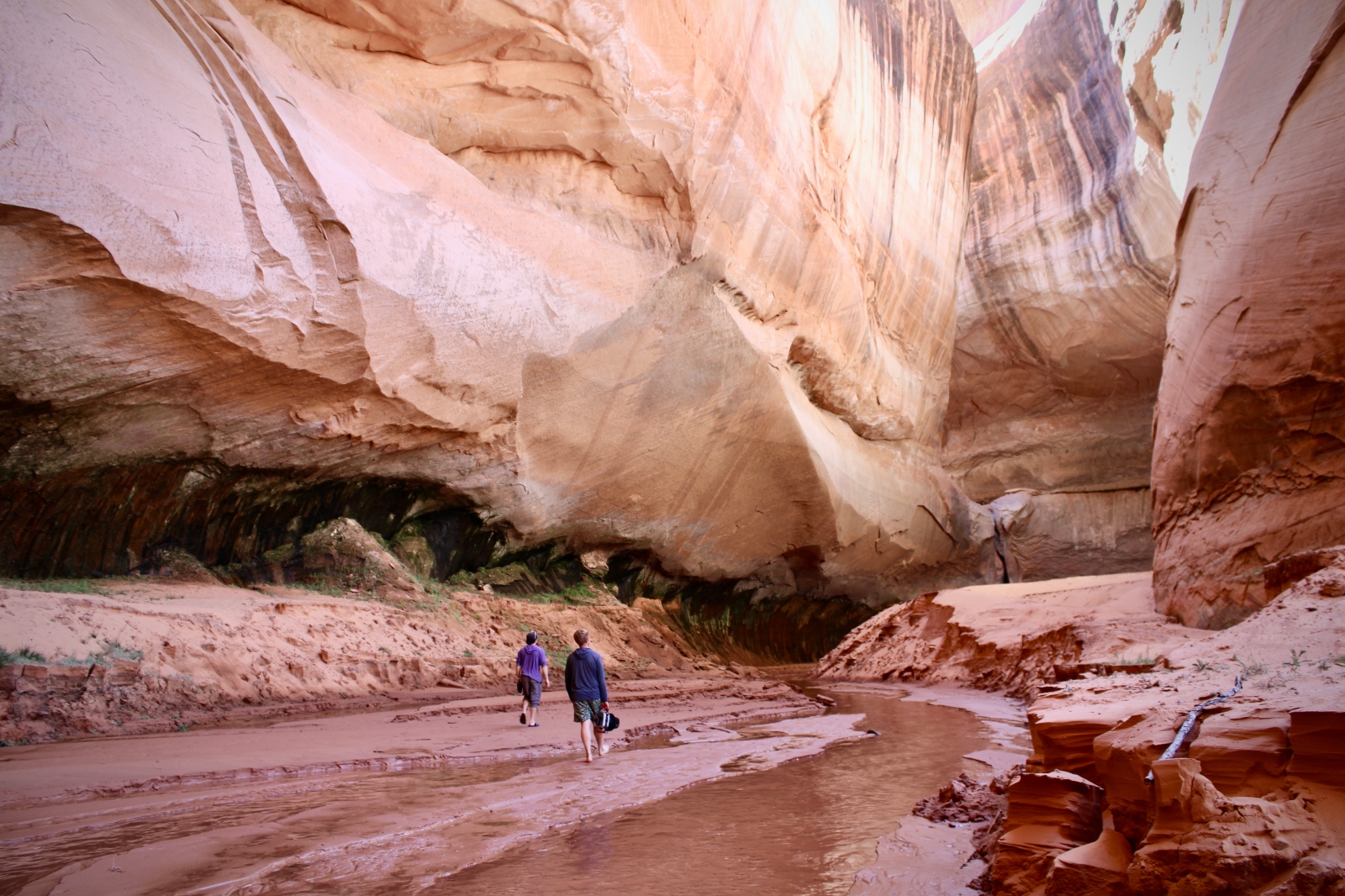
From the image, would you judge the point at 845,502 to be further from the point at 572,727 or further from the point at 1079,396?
the point at 1079,396

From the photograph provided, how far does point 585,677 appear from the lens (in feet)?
20.2

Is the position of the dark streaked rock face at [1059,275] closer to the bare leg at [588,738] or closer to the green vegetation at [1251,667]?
the green vegetation at [1251,667]

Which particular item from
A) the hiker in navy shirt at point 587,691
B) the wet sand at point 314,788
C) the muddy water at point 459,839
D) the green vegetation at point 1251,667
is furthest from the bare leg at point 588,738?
the green vegetation at point 1251,667

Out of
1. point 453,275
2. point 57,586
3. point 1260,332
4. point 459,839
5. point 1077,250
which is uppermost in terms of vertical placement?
point 1077,250

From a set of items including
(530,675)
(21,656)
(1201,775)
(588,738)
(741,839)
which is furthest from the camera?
(530,675)

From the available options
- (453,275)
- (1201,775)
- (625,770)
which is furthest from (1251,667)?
(453,275)

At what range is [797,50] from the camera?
51.5ft

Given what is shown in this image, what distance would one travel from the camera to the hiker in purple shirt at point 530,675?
7457 mm

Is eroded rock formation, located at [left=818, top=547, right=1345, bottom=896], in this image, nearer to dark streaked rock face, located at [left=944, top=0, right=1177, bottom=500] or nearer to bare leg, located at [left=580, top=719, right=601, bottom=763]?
bare leg, located at [left=580, top=719, right=601, bottom=763]

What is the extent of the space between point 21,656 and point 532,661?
387 centimetres

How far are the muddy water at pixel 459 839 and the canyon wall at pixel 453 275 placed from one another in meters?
5.54

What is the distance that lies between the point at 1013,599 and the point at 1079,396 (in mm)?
17320

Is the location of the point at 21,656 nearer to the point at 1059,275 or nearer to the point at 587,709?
the point at 587,709

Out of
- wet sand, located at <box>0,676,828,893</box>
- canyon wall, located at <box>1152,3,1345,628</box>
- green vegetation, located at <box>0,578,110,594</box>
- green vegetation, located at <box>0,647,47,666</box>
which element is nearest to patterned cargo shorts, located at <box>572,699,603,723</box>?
wet sand, located at <box>0,676,828,893</box>
